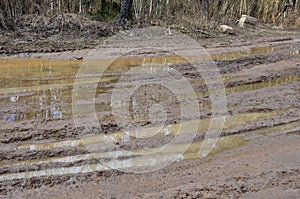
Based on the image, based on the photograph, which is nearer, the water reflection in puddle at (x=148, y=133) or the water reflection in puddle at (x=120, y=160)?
the water reflection in puddle at (x=120, y=160)

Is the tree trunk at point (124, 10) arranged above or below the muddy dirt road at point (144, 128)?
above

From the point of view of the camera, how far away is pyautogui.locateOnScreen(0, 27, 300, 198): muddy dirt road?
3766mm

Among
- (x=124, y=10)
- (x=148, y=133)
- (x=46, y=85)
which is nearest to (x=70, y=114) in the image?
(x=148, y=133)

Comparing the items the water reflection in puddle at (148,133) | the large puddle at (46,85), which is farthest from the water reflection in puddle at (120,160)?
the large puddle at (46,85)

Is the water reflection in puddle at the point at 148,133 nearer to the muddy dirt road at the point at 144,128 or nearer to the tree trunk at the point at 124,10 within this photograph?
the muddy dirt road at the point at 144,128

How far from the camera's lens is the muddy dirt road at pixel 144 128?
3766mm

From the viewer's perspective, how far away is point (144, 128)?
5.16 m

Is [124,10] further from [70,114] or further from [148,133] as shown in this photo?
[148,133]

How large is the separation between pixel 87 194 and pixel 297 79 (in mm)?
6014

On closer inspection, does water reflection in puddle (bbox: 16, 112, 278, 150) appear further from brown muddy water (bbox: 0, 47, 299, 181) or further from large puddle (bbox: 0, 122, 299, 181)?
large puddle (bbox: 0, 122, 299, 181)

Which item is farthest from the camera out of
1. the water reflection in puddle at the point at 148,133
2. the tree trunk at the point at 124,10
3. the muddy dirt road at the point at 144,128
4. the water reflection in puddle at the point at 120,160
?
the tree trunk at the point at 124,10

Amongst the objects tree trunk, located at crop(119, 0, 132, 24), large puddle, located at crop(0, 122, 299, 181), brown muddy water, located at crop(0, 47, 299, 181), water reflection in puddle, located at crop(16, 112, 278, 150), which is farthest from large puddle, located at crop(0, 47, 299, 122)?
tree trunk, located at crop(119, 0, 132, 24)

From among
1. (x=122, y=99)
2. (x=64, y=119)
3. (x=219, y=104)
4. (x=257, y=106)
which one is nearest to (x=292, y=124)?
(x=257, y=106)

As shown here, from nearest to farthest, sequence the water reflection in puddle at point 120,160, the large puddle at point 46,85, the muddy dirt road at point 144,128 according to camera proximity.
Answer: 1. the muddy dirt road at point 144,128
2. the water reflection in puddle at point 120,160
3. the large puddle at point 46,85
